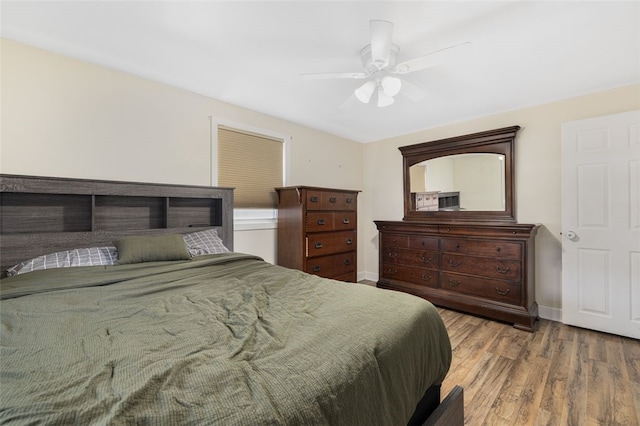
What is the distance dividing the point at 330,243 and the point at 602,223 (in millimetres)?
2683

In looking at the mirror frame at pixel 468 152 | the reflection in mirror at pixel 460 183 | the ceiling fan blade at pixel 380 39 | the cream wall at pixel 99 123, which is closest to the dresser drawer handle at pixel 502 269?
the mirror frame at pixel 468 152

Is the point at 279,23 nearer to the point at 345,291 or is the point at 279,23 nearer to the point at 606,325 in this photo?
the point at 345,291

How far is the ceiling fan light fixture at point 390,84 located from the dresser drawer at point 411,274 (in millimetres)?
2285

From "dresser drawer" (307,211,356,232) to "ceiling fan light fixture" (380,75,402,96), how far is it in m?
1.55

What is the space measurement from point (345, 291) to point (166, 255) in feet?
4.60

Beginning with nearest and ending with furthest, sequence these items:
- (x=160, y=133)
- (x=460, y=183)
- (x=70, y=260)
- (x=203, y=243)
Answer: (x=70, y=260)
(x=203, y=243)
(x=160, y=133)
(x=460, y=183)

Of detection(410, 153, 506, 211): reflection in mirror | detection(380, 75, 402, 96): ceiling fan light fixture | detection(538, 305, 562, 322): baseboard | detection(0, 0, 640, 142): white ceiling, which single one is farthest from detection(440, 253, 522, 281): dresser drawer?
detection(380, 75, 402, 96): ceiling fan light fixture

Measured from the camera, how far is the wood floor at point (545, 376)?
5.29ft

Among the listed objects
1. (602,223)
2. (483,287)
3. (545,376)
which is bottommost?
(545,376)

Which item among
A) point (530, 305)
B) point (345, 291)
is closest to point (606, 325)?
point (530, 305)

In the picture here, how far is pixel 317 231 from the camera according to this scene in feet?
10.6

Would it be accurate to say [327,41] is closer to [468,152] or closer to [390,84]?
[390,84]

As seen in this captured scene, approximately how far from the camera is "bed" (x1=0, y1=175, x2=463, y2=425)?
0.65 metres

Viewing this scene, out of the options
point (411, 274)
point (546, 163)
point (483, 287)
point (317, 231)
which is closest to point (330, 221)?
point (317, 231)
